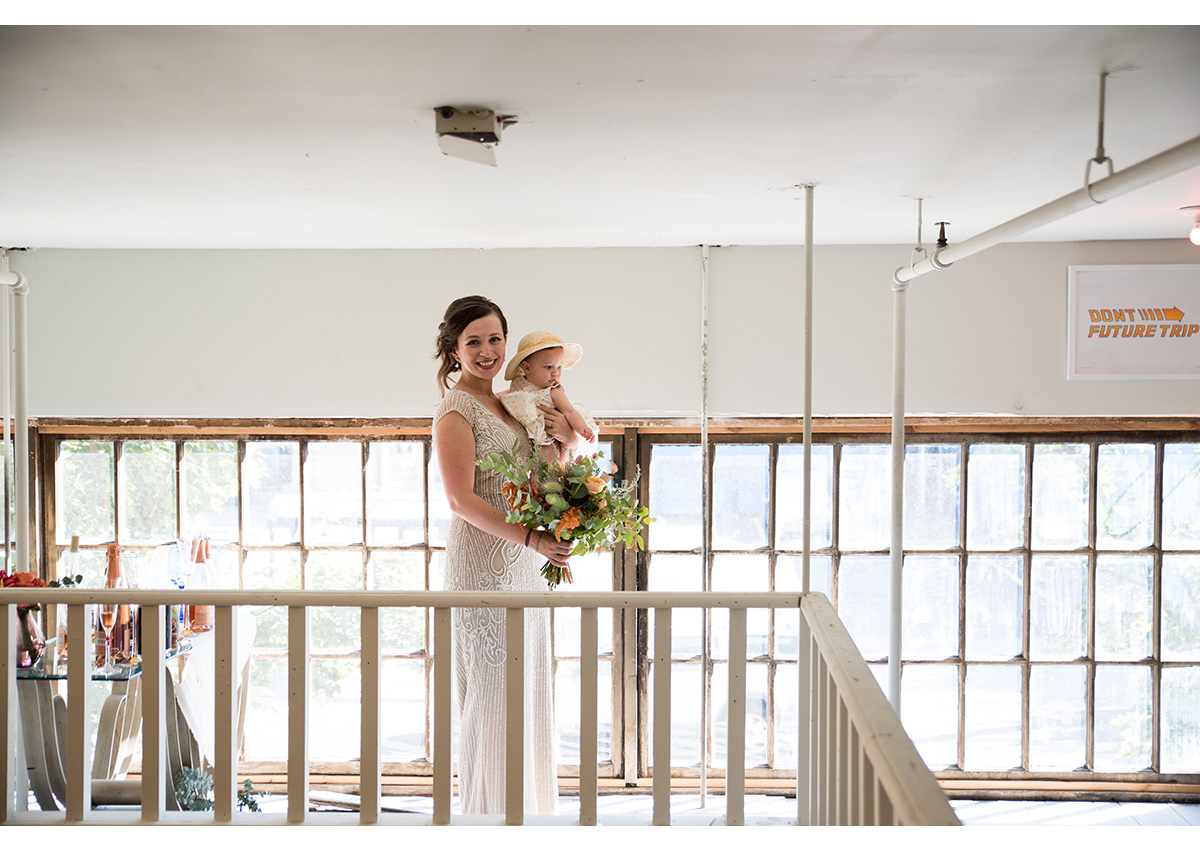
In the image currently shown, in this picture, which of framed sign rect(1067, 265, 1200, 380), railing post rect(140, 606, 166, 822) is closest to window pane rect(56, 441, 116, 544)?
railing post rect(140, 606, 166, 822)

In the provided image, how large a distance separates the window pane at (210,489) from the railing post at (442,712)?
240cm

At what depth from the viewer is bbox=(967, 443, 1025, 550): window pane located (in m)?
3.76

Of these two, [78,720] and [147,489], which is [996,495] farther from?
[147,489]

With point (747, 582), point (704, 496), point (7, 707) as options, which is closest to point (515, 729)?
point (7, 707)

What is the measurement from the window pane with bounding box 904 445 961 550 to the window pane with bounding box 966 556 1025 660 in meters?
0.18

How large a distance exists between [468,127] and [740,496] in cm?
244

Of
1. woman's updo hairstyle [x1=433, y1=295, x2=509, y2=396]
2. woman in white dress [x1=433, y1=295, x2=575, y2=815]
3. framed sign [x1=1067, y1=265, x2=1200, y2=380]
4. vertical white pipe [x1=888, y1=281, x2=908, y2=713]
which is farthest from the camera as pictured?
framed sign [x1=1067, y1=265, x2=1200, y2=380]

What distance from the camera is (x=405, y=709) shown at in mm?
3941

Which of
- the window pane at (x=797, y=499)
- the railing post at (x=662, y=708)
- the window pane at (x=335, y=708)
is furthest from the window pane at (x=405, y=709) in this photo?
the railing post at (x=662, y=708)

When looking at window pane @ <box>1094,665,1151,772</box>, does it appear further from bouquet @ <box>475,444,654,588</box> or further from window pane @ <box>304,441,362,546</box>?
window pane @ <box>304,441,362,546</box>

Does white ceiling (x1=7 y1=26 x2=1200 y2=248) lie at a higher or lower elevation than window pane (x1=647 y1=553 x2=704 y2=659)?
higher

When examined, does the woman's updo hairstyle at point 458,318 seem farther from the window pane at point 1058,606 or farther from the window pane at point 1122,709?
the window pane at point 1122,709
